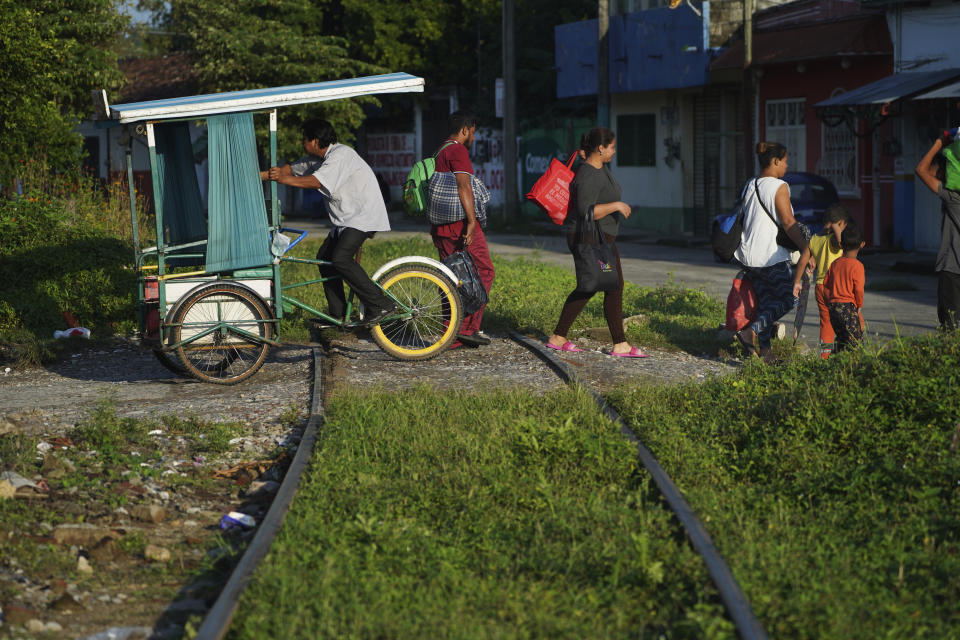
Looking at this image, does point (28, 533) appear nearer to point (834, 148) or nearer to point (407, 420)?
point (407, 420)

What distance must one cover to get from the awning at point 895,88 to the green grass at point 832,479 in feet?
46.5

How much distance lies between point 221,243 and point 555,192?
2.64m

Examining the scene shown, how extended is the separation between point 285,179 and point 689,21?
21466mm

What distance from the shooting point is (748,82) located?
25.8 metres

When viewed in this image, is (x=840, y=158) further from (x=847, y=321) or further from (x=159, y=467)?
(x=159, y=467)

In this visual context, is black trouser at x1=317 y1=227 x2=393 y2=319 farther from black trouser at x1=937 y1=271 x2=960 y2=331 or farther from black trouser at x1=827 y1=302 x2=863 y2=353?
black trouser at x1=937 y1=271 x2=960 y2=331

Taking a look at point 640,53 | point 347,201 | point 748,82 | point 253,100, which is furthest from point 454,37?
point 253,100

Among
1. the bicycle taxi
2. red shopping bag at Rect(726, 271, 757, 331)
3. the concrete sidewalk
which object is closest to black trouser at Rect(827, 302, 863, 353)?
the concrete sidewalk

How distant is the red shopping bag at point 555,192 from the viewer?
969 cm

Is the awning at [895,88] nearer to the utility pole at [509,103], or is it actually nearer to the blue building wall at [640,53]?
the blue building wall at [640,53]

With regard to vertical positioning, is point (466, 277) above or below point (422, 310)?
above

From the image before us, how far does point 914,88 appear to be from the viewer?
20578 millimetres

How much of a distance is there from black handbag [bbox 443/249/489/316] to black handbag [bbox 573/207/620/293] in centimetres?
88

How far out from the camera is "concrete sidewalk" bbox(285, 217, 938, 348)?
1284 centimetres
